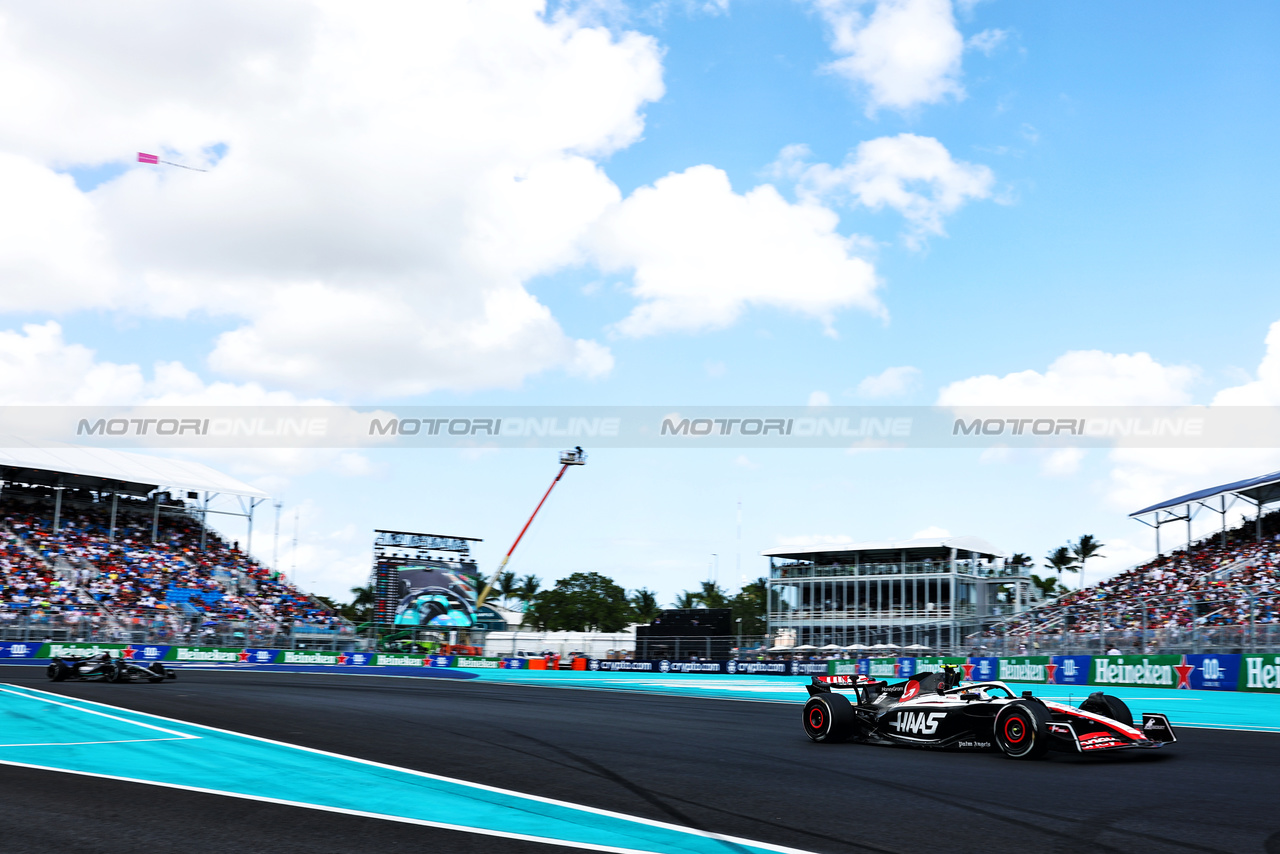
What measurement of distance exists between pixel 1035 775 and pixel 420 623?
173 feet

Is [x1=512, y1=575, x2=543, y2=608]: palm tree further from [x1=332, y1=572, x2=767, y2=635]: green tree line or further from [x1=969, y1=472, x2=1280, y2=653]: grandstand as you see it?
[x1=969, y1=472, x2=1280, y2=653]: grandstand

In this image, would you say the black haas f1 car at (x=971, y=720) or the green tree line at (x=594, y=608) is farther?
the green tree line at (x=594, y=608)

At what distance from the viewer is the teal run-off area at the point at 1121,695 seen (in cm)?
1709

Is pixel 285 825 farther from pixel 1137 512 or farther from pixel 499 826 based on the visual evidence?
pixel 1137 512

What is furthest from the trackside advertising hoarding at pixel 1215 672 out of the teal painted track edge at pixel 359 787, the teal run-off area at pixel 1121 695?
the teal painted track edge at pixel 359 787

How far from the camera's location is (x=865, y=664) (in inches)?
1433

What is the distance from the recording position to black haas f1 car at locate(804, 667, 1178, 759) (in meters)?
10.5

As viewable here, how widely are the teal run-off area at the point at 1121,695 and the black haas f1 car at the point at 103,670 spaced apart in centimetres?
1237

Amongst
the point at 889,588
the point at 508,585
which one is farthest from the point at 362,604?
the point at 889,588

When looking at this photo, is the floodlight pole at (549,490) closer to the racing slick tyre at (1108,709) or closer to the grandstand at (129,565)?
the grandstand at (129,565)

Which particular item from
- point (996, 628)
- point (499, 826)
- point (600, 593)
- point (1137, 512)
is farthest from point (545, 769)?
point (600, 593)

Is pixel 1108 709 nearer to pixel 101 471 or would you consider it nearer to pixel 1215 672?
pixel 1215 672

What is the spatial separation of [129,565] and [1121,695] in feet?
132

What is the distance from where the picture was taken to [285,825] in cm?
653
